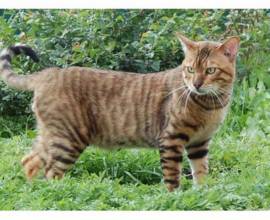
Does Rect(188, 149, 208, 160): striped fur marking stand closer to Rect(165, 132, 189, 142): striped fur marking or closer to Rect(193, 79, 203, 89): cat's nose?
Rect(165, 132, 189, 142): striped fur marking

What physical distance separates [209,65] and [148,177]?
0.65m

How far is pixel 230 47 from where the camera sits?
→ 4.02m

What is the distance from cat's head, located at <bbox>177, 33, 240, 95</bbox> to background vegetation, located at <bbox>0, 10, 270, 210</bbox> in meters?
0.25

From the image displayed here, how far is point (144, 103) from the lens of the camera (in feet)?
13.9

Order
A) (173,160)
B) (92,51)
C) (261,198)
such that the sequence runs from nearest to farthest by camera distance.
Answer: (261,198)
(173,160)
(92,51)

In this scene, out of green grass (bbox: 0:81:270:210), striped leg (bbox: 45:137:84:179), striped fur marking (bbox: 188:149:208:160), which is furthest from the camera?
striped fur marking (bbox: 188:149:208:160)

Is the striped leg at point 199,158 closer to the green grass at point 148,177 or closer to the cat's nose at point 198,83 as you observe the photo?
the green grass at point 148,177

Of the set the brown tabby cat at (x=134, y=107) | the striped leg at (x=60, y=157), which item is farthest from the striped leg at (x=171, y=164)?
the striped leg at (x=60, y=157)

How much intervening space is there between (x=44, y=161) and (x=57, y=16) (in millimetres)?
789

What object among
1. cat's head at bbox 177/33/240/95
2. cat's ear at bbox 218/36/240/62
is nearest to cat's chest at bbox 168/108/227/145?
cat's head at bbox 177/33/240/95

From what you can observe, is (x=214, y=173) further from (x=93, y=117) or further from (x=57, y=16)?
(x=57, y=16)

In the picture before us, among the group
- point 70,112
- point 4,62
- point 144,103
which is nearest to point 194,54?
point 144,103

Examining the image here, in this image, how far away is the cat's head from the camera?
3984 mm

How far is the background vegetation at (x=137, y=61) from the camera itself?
165 inches
